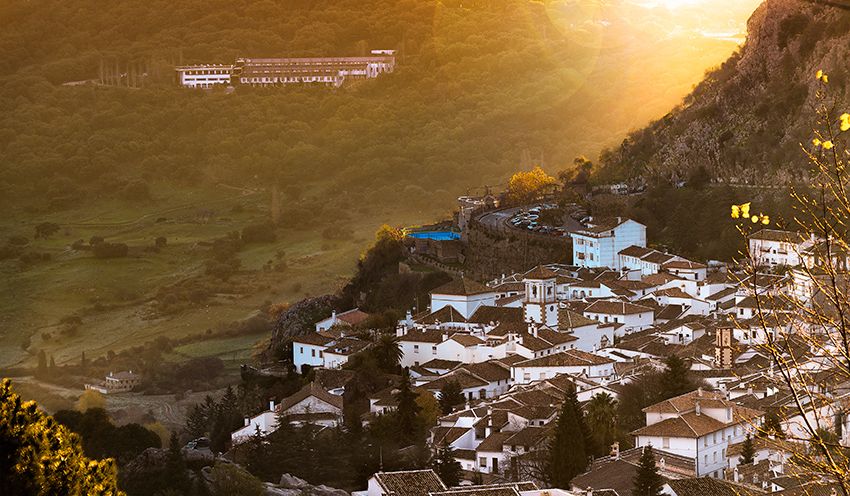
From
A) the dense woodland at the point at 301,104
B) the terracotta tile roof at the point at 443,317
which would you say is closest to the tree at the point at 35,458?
the terracotta tile roof at the point at 443,317

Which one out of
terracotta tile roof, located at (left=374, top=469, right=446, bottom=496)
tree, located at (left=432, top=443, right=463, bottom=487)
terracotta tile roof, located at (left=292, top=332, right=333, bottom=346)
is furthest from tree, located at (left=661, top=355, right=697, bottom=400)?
terracotta tile roof, located at (left=292, top=332, right=333, bottom=346)

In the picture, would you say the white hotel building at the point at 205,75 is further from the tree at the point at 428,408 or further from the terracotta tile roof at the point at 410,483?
the terracotta tile roof at the point at 410,483

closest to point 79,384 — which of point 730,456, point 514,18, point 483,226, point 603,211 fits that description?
point 483,226

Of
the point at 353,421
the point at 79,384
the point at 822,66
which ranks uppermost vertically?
the point at 822,66

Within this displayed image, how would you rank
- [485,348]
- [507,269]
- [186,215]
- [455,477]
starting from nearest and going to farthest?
[455,477] → [485,348] → [507,269] → [186,215]

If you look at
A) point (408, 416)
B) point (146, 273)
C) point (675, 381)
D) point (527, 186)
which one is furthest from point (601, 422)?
point (146, 273)

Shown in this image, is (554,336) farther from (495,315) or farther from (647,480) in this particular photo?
(647,480)

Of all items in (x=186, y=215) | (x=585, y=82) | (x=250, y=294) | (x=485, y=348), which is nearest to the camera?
(x=485, y=348)

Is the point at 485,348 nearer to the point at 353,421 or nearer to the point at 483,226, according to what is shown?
A: the point at 353,421
